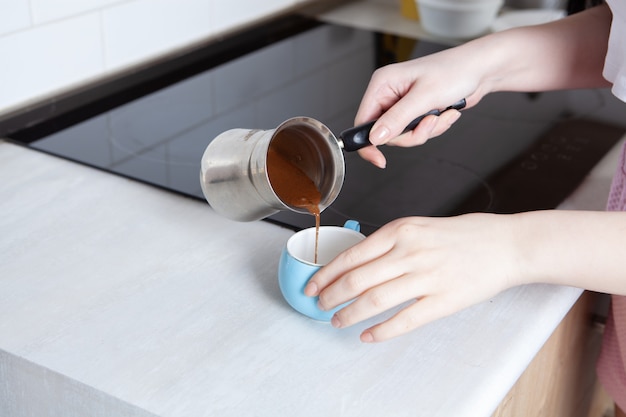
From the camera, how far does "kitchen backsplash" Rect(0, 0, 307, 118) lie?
1216 mm

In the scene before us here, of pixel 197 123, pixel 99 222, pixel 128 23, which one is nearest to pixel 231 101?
pixel 197 123

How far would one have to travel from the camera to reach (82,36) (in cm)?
132

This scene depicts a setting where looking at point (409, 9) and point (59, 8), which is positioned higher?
point (59, 8)

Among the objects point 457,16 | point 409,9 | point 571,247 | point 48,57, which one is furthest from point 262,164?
point 409,9

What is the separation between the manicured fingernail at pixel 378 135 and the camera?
0.91 meters

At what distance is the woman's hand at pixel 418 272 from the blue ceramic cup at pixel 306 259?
2cm

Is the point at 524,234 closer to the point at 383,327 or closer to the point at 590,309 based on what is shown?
the point at 383,327

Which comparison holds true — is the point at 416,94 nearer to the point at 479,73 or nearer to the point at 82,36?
the point at 479,73

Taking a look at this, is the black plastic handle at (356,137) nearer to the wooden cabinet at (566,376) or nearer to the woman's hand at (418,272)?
the woman's hand at (418,272)

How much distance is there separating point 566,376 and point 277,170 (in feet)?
1.68

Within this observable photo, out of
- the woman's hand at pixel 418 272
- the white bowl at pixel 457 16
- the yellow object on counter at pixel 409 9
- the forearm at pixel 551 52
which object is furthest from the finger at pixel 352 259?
the yellow object on counter at pixel 409 9

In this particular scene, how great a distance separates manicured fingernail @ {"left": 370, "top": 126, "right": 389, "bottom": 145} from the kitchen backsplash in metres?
0.57

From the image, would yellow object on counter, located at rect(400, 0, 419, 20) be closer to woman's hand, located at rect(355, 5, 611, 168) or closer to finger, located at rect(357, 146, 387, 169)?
woman's hand, located at rect(355, 5, 611, 168)

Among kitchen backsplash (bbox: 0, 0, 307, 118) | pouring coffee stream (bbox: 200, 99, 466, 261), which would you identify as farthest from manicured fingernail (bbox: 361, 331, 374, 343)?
kitchen backsplash (bbox: 0, 0, 307, 118)
